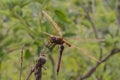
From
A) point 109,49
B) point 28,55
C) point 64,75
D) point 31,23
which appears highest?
point 31,23

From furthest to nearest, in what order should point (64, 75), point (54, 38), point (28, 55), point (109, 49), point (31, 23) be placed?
point (64, 75), point (109, 49), point (28, 55), point (31, 23), point (54, 38)

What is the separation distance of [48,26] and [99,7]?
1014 mm

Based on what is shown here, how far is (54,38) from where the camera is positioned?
0.91 meters

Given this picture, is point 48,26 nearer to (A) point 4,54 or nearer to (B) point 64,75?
(A) point 4,54

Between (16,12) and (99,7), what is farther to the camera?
(99,7)

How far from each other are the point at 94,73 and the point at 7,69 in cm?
59

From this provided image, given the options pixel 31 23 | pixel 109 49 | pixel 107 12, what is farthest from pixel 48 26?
pixel 107 12

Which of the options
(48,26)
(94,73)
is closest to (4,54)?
(48,26)

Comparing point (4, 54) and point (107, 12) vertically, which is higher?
point (4, 54)

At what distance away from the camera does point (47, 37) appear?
5.44ft

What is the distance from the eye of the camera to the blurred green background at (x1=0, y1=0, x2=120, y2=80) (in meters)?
1.66

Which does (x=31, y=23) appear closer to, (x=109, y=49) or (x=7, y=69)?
(x=109, y=49)

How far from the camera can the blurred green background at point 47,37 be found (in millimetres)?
1660

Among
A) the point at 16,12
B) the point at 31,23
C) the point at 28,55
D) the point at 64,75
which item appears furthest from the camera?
the point at 64,75
